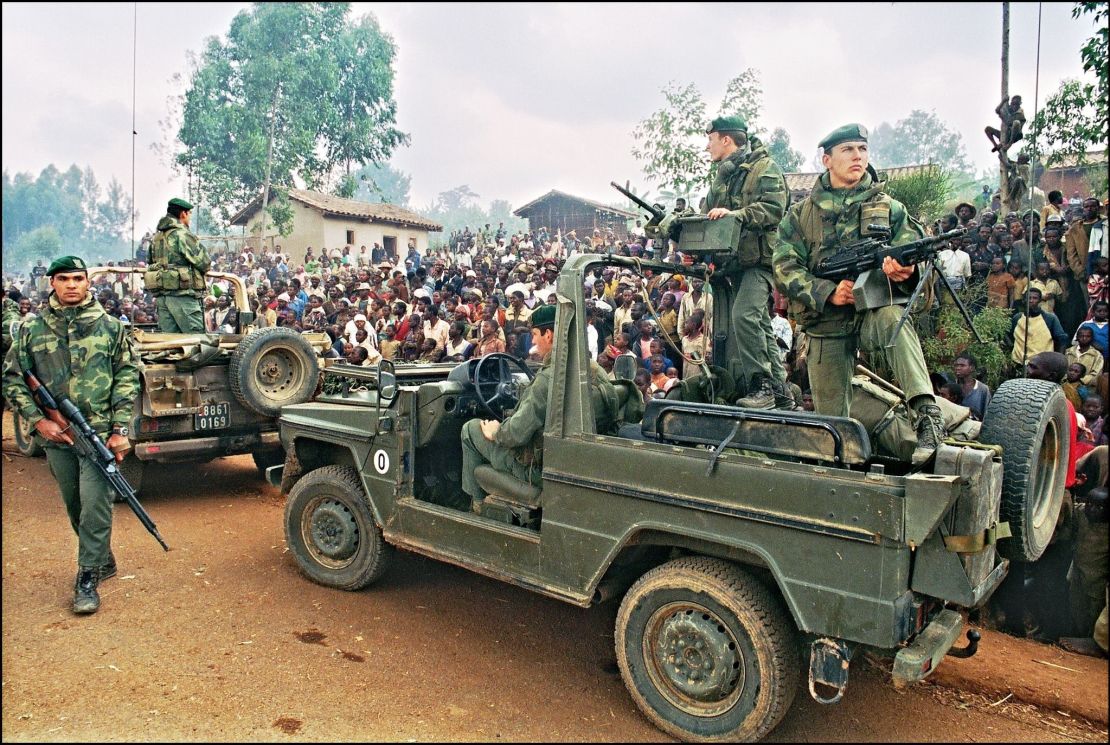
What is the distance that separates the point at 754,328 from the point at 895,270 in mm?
961

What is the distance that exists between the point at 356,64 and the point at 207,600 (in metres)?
19.6

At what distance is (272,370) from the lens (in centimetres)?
694

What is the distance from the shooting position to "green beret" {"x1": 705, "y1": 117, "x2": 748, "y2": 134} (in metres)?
4.51

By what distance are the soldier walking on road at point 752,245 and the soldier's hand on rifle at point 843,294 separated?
60cm

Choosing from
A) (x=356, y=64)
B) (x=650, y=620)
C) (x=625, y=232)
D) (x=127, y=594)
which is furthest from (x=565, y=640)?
(x=625, y=232)

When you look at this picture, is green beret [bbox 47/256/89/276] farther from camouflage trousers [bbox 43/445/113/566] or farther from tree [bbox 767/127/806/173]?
tree [bbox 767/127/806/173]

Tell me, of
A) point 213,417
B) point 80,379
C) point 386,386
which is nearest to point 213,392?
point 213,417

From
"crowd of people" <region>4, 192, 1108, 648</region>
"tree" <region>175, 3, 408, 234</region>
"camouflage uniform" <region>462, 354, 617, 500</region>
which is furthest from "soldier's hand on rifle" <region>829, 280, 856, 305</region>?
"tree" <region>175, 3, 408, 234</region>

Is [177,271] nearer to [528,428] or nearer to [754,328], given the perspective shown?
[528,428]

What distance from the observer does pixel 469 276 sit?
1512cm

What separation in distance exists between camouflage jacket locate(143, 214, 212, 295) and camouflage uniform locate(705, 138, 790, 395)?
5.66m

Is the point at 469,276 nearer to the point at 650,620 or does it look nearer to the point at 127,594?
the point at 127,594

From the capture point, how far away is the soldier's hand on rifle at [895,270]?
3.45 metres

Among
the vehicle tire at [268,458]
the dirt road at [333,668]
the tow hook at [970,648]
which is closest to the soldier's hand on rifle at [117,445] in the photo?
the dirt road at [333,668]
